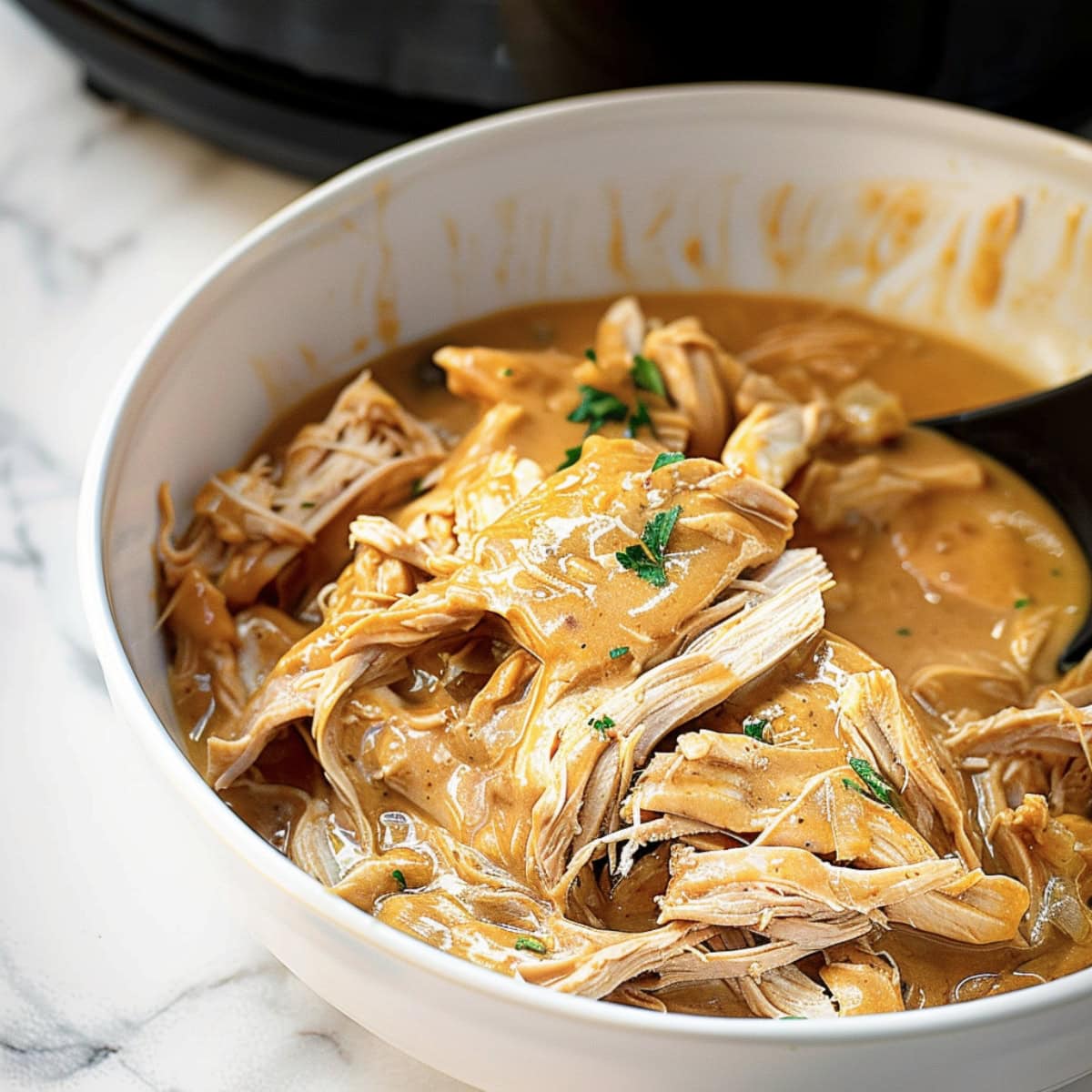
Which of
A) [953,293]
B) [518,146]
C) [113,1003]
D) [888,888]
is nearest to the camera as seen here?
[888,888]

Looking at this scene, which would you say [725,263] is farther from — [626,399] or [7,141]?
[7,141]

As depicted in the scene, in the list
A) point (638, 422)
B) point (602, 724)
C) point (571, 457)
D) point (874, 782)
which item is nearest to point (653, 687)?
point (602, 724)

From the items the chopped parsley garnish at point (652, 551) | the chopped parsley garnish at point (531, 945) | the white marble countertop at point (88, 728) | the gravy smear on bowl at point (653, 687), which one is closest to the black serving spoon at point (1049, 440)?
the gravy smear on bowl at point (653, 687)

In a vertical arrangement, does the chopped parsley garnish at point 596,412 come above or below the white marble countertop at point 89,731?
above

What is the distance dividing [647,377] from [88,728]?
944 millimetres

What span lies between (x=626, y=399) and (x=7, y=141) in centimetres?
150

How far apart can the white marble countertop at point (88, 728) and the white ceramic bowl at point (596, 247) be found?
168 mm

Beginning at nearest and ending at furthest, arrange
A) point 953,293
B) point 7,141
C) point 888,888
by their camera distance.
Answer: point 888,888, point 953,293, point 7,141

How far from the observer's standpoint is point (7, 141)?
2.92m

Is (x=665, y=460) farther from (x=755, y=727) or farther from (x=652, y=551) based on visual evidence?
(x=755, y=727)

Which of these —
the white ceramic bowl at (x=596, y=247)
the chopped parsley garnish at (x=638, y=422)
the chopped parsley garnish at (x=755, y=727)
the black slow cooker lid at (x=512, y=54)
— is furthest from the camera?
the black slow cooker lid at (x=512, y=54)

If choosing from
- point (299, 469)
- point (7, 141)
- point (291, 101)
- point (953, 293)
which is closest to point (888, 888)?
point (299, 469)

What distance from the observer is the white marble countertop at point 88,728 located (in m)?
1.72

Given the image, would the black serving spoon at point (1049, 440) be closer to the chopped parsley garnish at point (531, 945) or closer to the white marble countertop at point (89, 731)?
the white marble countertop at point (89, 731)
